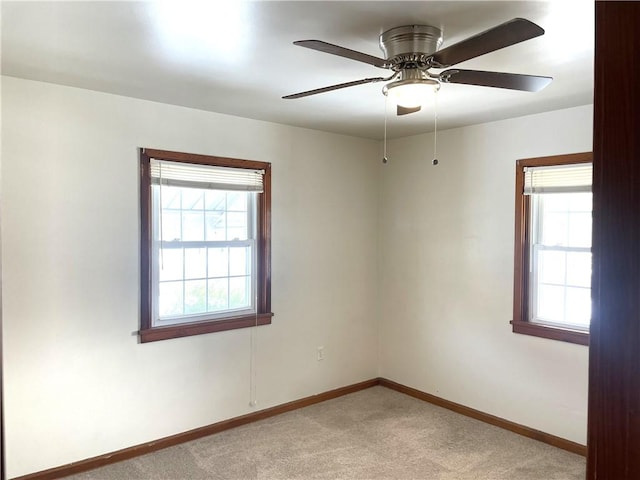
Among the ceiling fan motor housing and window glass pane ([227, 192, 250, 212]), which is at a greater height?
the ceiling fan motor housing

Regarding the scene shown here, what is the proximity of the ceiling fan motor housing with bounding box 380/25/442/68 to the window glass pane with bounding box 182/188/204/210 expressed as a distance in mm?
1946

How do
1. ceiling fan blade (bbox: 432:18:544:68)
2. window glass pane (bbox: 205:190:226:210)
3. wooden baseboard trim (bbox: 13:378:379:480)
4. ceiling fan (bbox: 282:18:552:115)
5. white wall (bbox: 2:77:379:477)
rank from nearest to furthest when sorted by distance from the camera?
ceiling fan blade (bbox: 432:18:544:68), ceiling fan (bbox: 282:18:552:115), white wall (bbox: 2:77:379:477), wooden baseboard trim (bbox: 13:378:379:480), window glass pane (bbox: 205:190:226:210)

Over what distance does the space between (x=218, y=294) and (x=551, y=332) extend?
246 cm

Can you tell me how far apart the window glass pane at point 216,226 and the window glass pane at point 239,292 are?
36 centimetres

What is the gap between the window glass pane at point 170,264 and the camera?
339 cm

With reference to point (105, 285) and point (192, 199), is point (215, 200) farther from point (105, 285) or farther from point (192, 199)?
point (105, 285)

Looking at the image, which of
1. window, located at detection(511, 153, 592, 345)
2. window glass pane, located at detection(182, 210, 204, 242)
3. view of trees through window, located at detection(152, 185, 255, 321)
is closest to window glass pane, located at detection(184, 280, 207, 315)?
view of trees through window, located at detection(152, 185, 255, 321)

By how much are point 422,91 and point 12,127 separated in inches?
91.1

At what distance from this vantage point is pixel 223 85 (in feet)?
9.31

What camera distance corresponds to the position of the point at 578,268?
3.41 metres

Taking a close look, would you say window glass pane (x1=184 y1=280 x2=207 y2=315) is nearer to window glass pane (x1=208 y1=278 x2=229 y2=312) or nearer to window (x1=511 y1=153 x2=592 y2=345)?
window glass pane (x1=208 y1=278 x2=229 y2=312)

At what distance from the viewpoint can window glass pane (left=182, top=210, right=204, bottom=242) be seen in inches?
137

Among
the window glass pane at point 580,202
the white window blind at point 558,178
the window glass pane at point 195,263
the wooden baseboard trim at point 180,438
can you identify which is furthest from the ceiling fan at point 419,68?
the wooden baseboard trim at point 180,438

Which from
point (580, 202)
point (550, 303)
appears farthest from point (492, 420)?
point (580, 202)
